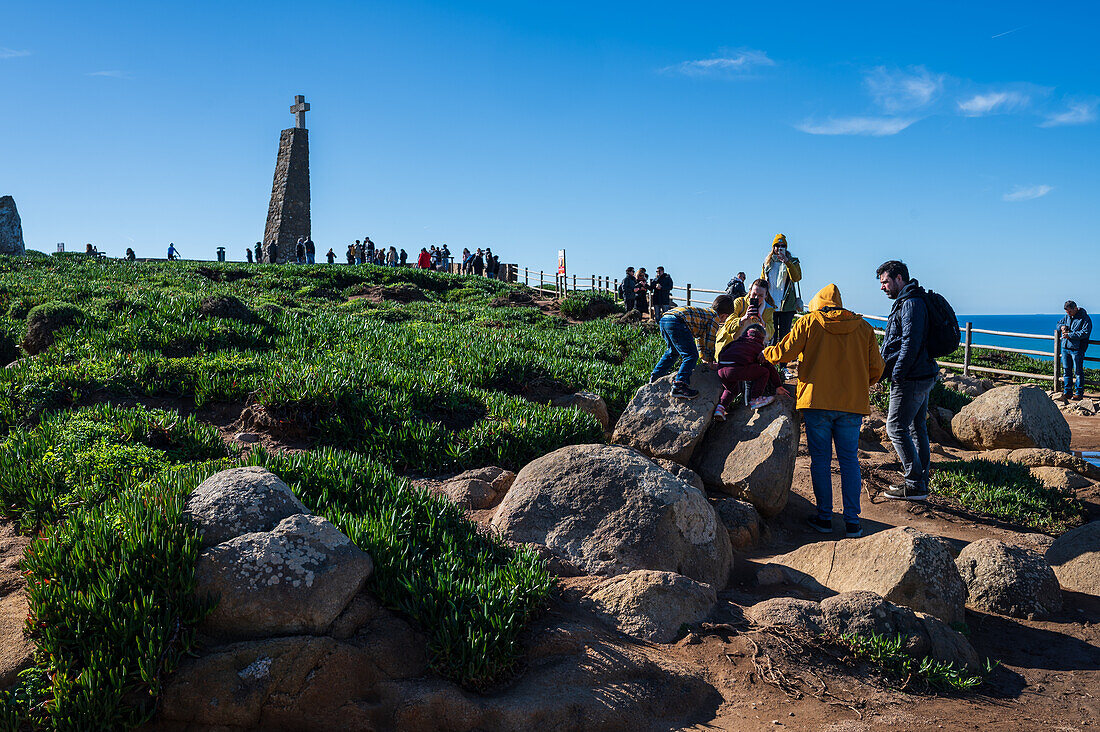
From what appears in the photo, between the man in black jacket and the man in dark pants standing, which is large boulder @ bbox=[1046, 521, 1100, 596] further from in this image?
the man in dark pants standing

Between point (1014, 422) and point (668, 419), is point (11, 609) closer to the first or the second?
point (668, 419)

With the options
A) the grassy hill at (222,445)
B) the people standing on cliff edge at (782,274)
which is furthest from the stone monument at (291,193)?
the people standing on cliff edge at (782,274)

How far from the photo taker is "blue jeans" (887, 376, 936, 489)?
6270 millimetres

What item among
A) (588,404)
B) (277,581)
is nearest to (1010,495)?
(588,404)

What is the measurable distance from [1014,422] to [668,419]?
191 inches

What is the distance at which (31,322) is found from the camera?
9422 mm

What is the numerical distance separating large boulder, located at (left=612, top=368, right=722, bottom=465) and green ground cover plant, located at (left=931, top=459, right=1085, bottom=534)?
8.41ft

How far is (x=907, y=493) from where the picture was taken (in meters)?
6.67

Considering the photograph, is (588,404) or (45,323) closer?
(588,404)

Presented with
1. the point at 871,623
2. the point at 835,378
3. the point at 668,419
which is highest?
the point at 835,378

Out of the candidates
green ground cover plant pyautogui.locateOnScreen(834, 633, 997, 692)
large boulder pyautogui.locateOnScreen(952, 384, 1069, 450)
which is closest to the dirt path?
green ground cover plant pyautogui.locateOnScreen(834, 633, 997, 692)

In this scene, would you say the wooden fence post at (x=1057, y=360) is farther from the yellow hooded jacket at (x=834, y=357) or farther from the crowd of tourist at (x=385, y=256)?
the crowd of tourist at (x=385, y=256)

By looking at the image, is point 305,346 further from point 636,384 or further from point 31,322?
point 636,384

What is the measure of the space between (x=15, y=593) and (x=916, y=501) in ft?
22.8
